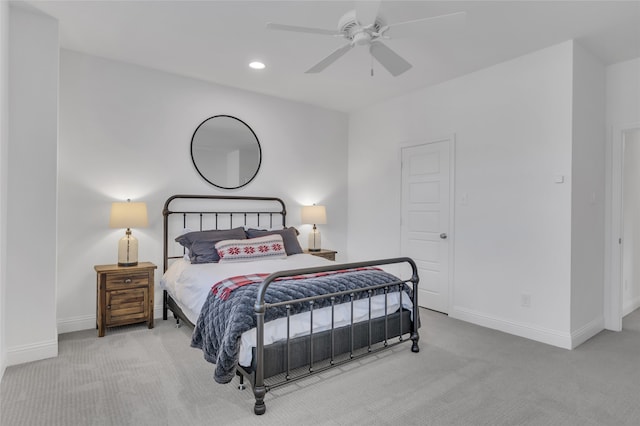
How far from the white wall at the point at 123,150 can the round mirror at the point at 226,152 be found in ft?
0.27

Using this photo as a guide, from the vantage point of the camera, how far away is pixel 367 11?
7.09ft

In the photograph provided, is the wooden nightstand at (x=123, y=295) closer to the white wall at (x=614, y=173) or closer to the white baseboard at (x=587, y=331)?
the white baseboard at (x=587, y=331)

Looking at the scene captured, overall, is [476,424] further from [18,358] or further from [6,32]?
[6,32]

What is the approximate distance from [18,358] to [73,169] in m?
1.75

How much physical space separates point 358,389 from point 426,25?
7.96 ft

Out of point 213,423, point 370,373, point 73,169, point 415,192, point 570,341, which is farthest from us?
point 415,192

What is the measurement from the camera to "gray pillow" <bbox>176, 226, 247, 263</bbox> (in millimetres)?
3701

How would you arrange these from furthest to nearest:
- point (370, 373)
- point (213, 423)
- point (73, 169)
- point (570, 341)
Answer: point (73, 169), point (570, 341), point (370, 373), point (213, 423)

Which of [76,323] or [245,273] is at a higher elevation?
[245,273]

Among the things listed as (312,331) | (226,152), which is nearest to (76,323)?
(226,152)

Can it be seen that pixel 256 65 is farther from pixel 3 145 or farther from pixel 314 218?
pixel 3 145

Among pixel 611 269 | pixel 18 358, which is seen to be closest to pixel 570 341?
pixel 611 269

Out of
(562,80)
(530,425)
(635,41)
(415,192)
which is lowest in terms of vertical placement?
(530,425)

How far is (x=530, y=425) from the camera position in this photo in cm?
211
